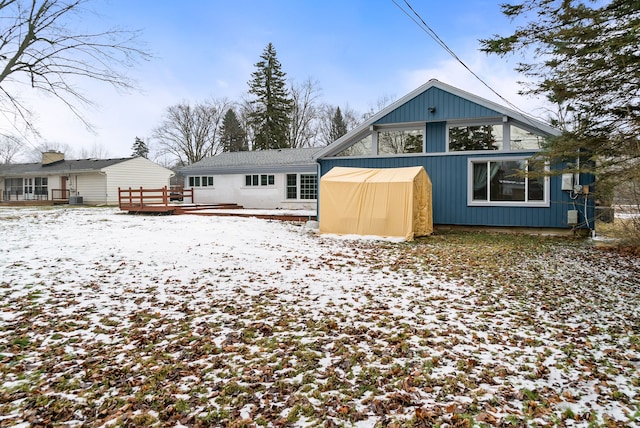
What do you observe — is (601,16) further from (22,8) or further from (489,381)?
(22,8)

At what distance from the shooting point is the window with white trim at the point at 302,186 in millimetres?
19797

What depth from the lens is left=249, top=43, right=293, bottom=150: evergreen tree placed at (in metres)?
36.2

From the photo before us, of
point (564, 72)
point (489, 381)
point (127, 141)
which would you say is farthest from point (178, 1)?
point (127, 141)

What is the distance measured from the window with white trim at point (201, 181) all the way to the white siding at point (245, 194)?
256 millimetres

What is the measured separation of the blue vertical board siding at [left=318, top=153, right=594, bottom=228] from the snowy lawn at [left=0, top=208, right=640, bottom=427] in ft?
13.2

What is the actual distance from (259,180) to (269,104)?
17695 millimetres

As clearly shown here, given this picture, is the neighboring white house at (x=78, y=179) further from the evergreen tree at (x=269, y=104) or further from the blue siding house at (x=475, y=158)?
the blue siding house at (x=475, y=158)

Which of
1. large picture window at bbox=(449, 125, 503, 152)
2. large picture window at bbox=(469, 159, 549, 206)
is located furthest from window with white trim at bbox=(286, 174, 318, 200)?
large picture window at bbox=(469, 159, 549, 206)

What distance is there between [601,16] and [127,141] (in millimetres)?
58243

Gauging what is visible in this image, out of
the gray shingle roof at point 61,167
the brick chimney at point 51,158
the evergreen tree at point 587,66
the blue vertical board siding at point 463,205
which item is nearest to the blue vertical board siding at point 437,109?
the blue vertical board siding at point 463,205

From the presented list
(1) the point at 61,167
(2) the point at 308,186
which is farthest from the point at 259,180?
(1) the point at 61,167

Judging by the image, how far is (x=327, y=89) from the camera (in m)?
39.4

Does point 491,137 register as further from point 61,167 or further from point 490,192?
point 61,167

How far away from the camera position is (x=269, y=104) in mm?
36281
